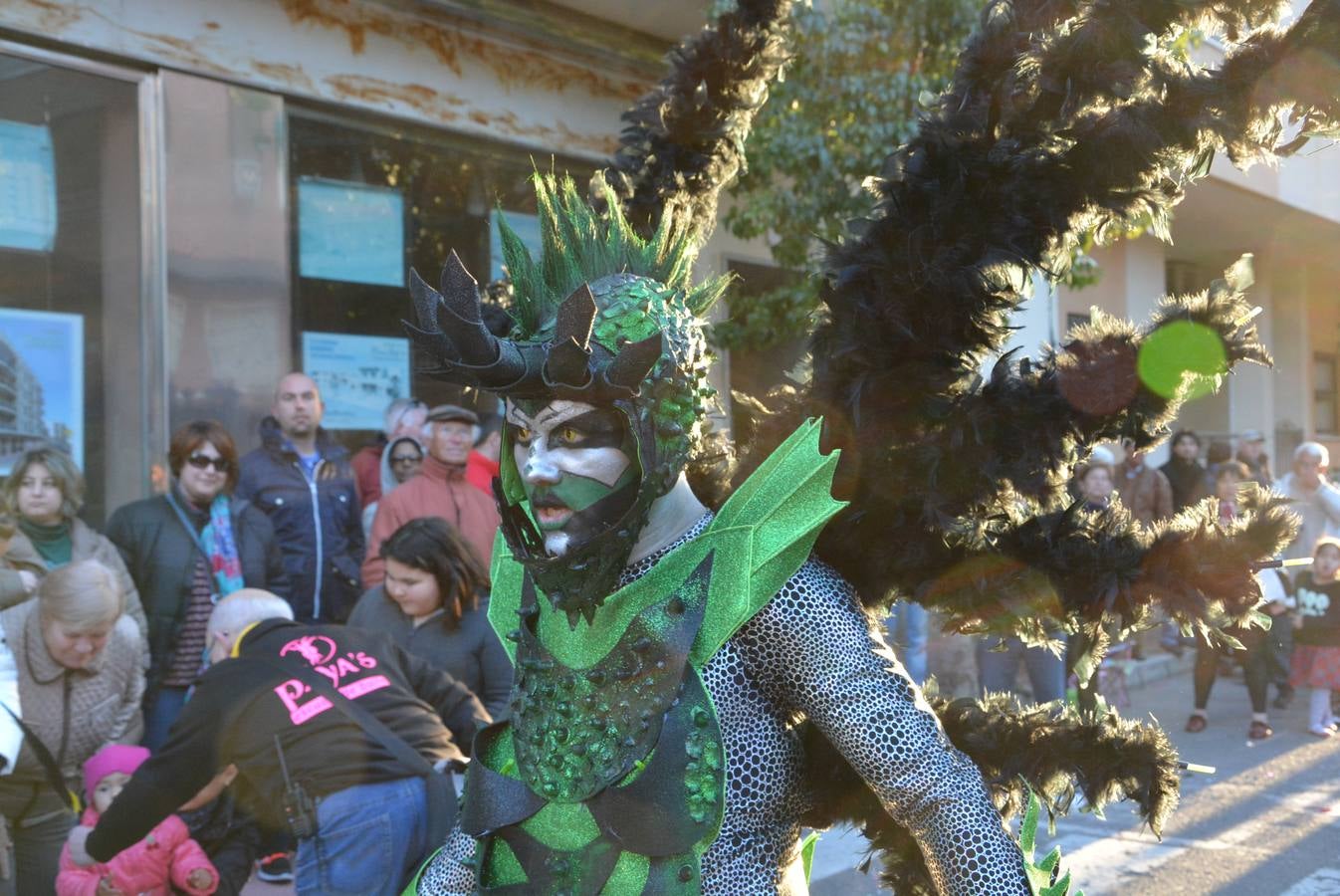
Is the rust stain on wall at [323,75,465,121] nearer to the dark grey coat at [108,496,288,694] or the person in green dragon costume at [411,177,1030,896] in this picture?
the dark grey coat at [108,496,288,694]

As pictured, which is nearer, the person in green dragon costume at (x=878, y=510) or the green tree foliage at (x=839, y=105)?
the person in green dragon costume at (x=878, y=510)

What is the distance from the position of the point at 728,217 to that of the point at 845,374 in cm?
580

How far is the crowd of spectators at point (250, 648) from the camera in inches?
141

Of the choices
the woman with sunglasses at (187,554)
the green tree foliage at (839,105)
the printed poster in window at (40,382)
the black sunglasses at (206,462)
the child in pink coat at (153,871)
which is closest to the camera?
the child in pink coat at (153,871)

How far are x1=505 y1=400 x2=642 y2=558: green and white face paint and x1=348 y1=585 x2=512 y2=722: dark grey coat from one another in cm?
285

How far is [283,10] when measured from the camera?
23.6 feet

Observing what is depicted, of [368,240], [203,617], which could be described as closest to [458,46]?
[368,240]

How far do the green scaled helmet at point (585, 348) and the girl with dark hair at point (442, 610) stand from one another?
8.77 ft

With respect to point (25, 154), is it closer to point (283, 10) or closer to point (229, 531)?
point (283, 10)

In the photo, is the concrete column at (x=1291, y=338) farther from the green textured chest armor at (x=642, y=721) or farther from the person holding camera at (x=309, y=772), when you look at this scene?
the green textured chest armor at (x=642, y=721)

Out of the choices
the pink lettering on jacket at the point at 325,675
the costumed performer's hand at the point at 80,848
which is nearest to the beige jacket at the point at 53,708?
the costumed performer's hand at the point at 80,848

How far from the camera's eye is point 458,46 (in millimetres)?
8094

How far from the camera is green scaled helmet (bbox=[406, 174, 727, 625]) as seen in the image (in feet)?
5.90

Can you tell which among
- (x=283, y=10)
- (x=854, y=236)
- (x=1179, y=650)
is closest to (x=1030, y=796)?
(x=854, y=236)
